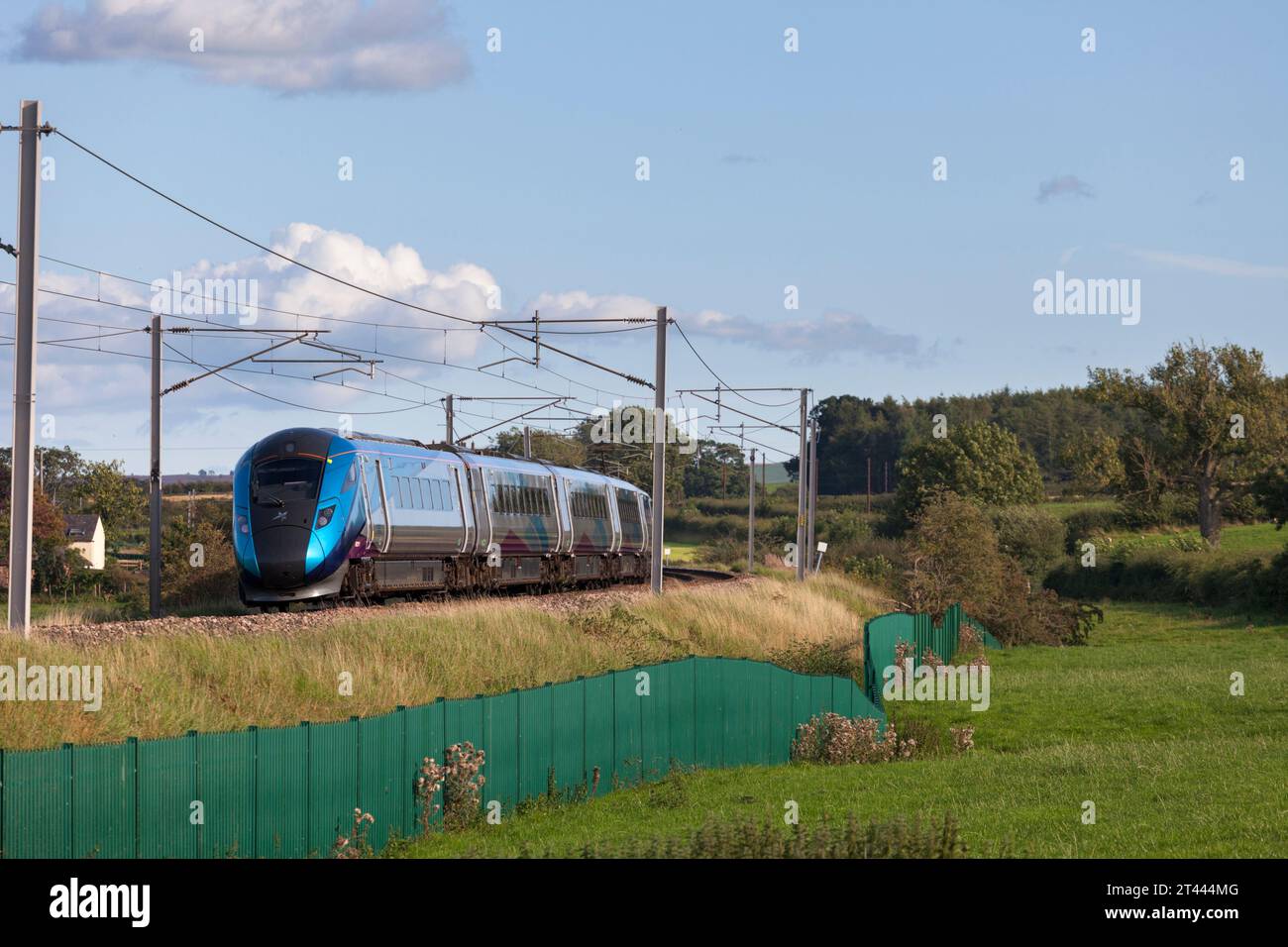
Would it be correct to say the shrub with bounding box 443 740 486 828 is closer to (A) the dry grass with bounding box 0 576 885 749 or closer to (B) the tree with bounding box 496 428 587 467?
(A) the dry grass with bounding box 0 576 885 749

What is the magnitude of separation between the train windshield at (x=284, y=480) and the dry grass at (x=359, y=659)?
3392 millimetres

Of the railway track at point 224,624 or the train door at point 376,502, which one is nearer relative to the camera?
the railway track at point 224,624

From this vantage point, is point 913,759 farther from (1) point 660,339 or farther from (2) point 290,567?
(1) point 660,339

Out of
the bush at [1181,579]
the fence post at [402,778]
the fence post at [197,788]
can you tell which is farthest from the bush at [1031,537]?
the fence post at [197,788]

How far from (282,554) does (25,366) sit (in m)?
9.21

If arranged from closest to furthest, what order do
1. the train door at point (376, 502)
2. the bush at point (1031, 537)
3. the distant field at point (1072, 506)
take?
the train door at point (376, 502)
the bush at point (1031, 537)
the distant field at point (1072, 506)

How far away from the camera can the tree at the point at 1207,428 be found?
79.8 m

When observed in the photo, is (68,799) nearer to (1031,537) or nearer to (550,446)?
(1031,537)

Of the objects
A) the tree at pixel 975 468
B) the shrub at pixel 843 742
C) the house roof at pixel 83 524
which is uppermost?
the tree at pixel 975 468

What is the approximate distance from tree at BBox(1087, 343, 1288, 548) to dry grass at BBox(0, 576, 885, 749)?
175 ft

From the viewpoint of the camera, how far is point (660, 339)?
3309cm

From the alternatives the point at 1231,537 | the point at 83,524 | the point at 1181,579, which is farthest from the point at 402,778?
the point at 83,524

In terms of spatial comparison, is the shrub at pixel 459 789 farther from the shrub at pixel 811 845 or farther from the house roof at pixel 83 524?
the house roof at pixel 83 524

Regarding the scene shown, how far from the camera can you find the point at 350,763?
560 inches
